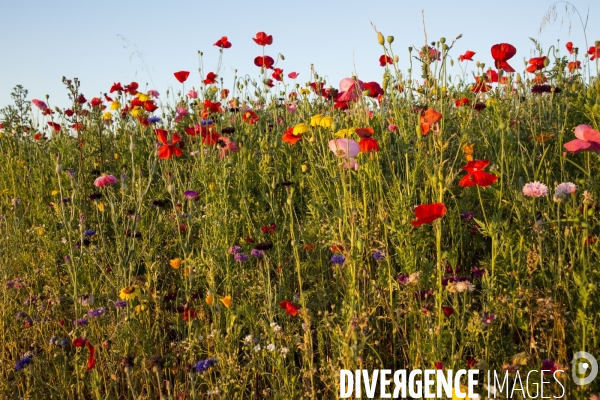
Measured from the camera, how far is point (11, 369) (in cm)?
212

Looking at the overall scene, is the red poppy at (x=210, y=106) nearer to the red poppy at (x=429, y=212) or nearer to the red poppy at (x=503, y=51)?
Result: the red poppy at (x=503, y=51)

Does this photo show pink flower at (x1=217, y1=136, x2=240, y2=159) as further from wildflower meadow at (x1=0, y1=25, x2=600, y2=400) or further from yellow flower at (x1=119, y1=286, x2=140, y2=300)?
yellow flower at (x1=119, y1=286, x2=140, y2=300)

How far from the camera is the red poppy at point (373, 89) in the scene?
114 inches

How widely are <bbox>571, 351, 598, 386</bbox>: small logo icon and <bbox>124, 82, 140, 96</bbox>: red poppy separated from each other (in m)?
4.03

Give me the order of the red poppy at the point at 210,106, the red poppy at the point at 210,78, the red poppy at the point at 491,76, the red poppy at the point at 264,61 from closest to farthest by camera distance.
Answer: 1. the red poppy at the point at 210,106
2. the red poppy at the point at 491,76
3. the red poppy at the point at 210,78
4. the red poppy at the point at 264,61

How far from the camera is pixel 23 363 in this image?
6.80 ft

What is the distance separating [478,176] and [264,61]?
2.59 m

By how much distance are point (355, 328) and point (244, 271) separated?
1014mm

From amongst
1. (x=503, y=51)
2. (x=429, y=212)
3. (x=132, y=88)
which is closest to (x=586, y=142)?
(x=503, y=51)

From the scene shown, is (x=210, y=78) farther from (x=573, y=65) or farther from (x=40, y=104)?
(x=573, y=65)

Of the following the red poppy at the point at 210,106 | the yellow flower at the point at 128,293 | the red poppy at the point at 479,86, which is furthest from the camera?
the red poppy at the point at 210,106

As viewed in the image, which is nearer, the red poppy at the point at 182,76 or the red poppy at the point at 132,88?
the red poppy at the point at 182,76

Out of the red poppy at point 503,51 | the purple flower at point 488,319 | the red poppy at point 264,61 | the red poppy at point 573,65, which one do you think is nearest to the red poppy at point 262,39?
the red poppy at point 264,61

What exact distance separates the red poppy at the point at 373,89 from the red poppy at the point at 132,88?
8.20ft
